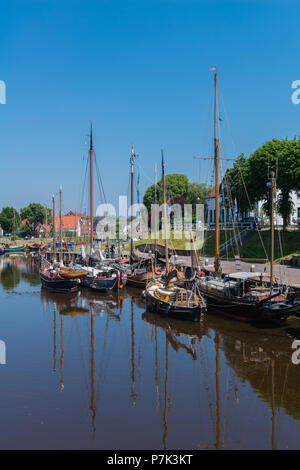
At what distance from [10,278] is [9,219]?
336ft

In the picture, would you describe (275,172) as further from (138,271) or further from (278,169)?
(138,271)

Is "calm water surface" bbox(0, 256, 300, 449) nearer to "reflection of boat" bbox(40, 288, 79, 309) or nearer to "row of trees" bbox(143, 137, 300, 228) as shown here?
"reflection of boat" bbox(40, 288, 79, 309)

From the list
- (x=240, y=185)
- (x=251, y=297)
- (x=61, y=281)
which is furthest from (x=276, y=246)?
(x=61, y=281)

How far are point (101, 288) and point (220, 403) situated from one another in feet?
85.5

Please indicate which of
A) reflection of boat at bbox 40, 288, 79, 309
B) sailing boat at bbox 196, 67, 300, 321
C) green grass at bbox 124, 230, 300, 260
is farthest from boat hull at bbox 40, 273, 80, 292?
sailing boat at bbox 196, 67, 300, 321

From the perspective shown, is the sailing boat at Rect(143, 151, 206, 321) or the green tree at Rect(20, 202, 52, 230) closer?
the sailing boat at Rect(143, 151, 206, 321)

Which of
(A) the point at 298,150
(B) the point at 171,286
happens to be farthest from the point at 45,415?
(A) the point at 298,150

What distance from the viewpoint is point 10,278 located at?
2157 inches

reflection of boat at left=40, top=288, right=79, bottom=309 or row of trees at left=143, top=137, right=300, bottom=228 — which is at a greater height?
row of trees at left=143, top=137, right=300, bottom=228

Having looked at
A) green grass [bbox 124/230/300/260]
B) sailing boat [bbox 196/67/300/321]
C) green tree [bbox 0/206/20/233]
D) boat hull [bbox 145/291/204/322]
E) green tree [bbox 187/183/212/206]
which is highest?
green tree [bbox 187/183/212/206]

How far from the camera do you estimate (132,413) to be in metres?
14.3

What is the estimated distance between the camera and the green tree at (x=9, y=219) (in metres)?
149

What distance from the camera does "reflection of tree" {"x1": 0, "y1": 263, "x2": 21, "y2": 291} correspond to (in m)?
47.3
